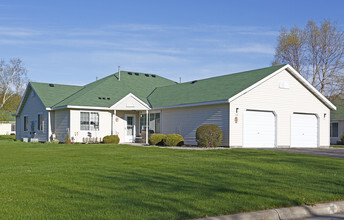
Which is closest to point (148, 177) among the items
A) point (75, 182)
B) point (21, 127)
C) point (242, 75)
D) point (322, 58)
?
point (75, 182)

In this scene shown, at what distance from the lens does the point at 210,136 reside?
2175 cm

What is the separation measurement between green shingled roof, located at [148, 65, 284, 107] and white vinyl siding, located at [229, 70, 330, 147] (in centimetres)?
72

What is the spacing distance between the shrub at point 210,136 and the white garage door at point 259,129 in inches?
78.1

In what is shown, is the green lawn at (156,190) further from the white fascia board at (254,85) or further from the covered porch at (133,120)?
the covered porch at (133,120)

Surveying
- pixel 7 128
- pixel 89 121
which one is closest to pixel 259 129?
pixel 89 121

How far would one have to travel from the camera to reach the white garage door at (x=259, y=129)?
23062 mm

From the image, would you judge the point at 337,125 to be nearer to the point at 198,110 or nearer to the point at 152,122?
the point at 198,110

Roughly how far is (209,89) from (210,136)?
209 inches

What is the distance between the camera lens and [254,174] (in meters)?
10.4

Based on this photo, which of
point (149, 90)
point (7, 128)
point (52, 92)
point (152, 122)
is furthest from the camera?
point (7, 128)

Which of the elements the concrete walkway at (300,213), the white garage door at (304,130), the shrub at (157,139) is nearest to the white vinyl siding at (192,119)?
the shrub at (157,139)

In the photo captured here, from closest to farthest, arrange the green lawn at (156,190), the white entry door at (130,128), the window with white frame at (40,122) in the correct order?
the green lawn at (156,190) → the white entry door at (130,128) → the window with white frame at (40,122)

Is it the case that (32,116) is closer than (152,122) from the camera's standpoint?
No

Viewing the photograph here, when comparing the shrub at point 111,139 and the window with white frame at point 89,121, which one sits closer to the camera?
the shrub at point 111,139
